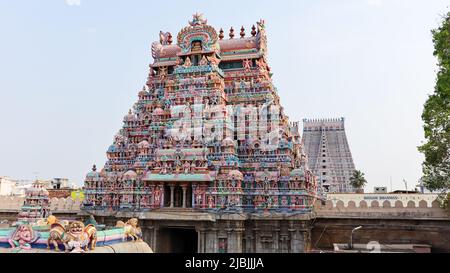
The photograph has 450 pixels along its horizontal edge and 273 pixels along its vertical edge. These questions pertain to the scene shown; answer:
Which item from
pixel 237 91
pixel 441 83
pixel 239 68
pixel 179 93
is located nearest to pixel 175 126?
pixel 179 93

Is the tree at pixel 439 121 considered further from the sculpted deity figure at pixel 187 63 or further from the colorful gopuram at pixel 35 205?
the colorful gopuram at pixel 35 205

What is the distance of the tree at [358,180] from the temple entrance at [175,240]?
1818 inches

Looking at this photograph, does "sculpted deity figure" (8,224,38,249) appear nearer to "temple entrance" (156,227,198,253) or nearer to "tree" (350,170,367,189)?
"temple entrance" (156,227,198,253)

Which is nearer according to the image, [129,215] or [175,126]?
[129,215]

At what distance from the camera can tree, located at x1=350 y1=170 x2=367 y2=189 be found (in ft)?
225

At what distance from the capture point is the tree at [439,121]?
58.2 ft

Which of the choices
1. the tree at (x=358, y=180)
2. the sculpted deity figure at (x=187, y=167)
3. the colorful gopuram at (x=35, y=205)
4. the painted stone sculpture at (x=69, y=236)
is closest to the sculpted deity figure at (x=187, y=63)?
the sculpted deity figure at (x=187, y=167)

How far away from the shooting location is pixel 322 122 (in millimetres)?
91000

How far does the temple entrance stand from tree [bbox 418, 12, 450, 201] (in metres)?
16.5

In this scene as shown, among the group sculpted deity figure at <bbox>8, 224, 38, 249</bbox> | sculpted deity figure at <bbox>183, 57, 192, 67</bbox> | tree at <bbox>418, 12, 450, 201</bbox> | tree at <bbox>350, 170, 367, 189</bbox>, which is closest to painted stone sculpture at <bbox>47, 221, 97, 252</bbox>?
sculpted deity figure at <bbox>8, 224, 38, 249</bbox>

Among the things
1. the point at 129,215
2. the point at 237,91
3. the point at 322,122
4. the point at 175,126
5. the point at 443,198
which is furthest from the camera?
the point at 322,122
